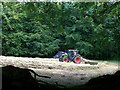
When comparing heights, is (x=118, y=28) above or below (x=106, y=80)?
above

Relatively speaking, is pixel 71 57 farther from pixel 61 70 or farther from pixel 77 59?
pixel 61 70

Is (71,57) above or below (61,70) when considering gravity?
above

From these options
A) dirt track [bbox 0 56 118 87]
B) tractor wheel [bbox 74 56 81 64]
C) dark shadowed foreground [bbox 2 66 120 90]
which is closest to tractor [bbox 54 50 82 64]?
tractor wheel [bbox 74 56 81 64]

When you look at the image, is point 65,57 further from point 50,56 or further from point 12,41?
point 12,41

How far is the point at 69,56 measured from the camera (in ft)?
18.2

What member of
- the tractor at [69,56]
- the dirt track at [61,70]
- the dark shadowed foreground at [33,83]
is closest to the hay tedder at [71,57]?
the tractor at [69,56]

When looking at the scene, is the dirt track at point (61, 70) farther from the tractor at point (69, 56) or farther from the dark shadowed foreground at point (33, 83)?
the dark shadowed foreground at point (33, 83)

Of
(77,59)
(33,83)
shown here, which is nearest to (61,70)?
(77,59)

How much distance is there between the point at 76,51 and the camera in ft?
17.2

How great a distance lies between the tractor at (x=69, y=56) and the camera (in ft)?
17.0

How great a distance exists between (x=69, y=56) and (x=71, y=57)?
0.16 ft

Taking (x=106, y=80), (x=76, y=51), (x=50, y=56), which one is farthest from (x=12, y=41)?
(x=106, y=80)

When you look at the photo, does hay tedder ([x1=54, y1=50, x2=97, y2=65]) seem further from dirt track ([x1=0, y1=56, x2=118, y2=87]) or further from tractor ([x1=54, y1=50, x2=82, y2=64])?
dirt track ([x1=0, y1=56, x2=118, y2=87])

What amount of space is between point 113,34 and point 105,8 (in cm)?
28
